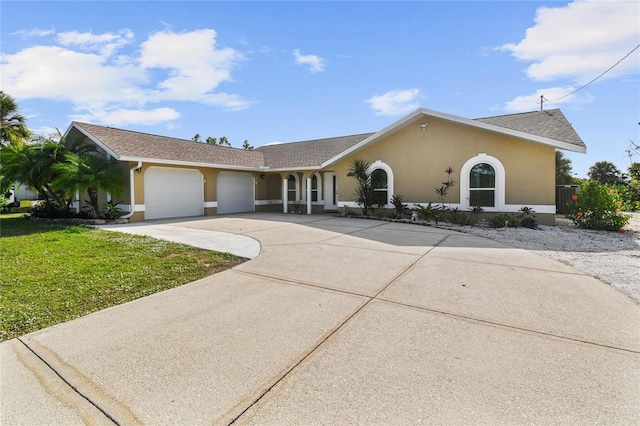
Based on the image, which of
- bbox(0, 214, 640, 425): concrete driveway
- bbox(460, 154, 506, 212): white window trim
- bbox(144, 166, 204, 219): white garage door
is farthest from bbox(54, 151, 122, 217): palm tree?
bbox(460, 154, 506, 212): white window trim

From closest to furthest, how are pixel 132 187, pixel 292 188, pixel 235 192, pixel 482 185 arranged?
1. pixel 482 185
2. pixel 132 187
3. pixel 235 192
4. pixel 292 188

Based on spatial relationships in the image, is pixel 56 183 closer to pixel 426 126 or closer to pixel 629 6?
pixel 426 126

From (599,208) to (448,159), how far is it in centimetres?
543

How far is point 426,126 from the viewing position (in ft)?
44.5

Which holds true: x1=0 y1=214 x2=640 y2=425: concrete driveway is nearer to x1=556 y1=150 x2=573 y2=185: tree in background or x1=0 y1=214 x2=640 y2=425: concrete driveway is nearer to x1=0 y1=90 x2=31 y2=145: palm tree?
x1=556 y1=150 x2=573 y2=185: tree in background

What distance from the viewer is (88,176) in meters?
12.3

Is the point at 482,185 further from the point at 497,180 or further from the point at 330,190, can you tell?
the point at 330,190

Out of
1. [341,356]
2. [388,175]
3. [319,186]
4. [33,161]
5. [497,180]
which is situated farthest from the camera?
[319,186]

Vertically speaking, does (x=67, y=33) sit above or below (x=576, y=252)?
above

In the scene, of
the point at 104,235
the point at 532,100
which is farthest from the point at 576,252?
the point at 532,100

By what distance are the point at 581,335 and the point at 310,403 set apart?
3.13 metres

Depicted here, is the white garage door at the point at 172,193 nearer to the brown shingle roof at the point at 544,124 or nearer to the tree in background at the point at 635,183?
the brown shingle roof at the point at 544,124

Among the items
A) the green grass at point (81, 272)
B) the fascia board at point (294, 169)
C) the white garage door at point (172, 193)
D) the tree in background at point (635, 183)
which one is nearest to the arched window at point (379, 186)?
the fascia board at point (294, 169)

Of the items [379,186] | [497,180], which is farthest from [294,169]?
[497,180]
